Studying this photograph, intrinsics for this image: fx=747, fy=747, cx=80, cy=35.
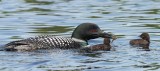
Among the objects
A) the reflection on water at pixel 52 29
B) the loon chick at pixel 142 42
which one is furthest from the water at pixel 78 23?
the loon chick at pixel 142 42

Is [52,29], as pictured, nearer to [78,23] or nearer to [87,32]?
[78,23]

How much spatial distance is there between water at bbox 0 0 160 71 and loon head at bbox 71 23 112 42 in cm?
43

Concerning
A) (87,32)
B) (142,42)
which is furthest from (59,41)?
(142,42)

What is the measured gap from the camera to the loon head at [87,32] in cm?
1571

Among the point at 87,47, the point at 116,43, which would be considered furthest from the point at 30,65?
the point at 116,43

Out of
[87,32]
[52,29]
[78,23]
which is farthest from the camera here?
[78,23]

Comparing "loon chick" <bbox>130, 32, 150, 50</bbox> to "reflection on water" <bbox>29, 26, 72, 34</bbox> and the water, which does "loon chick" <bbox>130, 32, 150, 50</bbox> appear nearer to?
the water

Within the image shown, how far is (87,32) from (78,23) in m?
4.43

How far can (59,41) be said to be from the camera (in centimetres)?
1506

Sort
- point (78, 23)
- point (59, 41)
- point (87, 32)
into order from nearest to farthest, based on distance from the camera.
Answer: point (59, 41) < point (87, 32) < point (78, 23)

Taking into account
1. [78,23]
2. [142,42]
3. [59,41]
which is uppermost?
[59,41]

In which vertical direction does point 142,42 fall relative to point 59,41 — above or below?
below

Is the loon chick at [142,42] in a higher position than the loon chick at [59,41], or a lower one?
lower

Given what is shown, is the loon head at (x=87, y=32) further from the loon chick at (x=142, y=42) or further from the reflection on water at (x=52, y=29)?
the reflection on water at (x=52, y=29)
